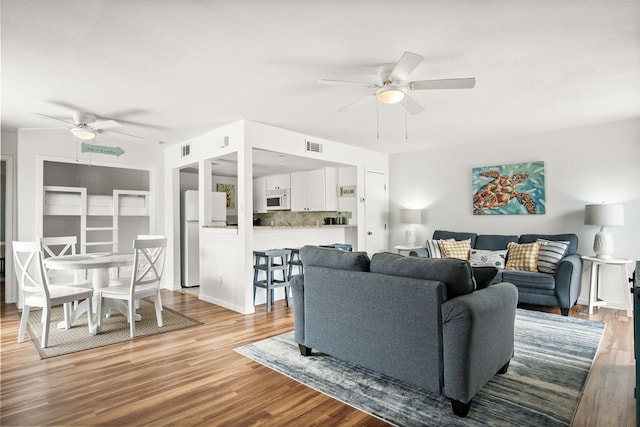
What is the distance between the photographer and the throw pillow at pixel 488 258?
188 inches

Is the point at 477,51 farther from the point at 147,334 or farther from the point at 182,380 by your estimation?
the point at 147,334

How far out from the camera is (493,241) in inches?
207

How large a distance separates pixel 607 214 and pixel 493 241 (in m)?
1.40

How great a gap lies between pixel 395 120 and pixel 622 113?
2.67 metres

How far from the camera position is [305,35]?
2.39 metres

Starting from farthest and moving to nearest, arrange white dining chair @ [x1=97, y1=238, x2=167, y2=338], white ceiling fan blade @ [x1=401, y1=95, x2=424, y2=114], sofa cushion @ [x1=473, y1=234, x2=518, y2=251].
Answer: sofa cushion @ [x1=473, y1=234, x2=518, y2=251] → white dining chair @ [x1=97, y1=238, x2=167, y2=338] → white ceiling fan blade @ [x1=401, y1=95, x2=424, y2=114]

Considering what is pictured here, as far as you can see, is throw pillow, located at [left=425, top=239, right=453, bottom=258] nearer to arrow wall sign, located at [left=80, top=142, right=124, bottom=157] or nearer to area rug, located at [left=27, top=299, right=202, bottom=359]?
area rug, located at [left=27, top=299, right=202, bottom=359]

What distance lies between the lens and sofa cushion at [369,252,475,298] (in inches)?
83.4

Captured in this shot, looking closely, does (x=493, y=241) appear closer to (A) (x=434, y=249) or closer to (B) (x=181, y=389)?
(A) (x=434, y=249)

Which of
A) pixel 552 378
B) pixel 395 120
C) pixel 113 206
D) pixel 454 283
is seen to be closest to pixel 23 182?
pixel 113 206

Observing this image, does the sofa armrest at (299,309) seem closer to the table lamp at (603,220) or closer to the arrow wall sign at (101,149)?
the table lamp at (603,220)

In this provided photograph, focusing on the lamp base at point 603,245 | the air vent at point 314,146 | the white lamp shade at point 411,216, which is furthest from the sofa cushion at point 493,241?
the air vent at point 314,146

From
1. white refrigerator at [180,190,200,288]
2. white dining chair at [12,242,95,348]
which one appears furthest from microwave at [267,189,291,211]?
white dining chair at [12,242,95,348]

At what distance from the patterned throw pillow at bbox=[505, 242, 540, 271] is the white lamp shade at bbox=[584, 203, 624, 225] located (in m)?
0.68
